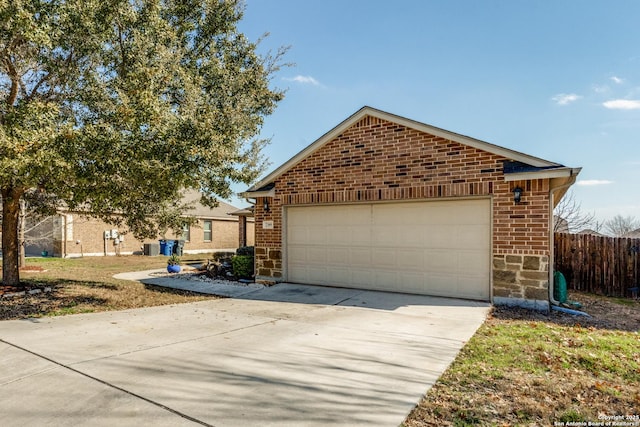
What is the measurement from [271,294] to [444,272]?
13.4ft

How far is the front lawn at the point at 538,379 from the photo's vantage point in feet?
10.2

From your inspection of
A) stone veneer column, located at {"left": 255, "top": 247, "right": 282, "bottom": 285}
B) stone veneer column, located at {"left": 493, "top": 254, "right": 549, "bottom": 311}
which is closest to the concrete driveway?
stone veneer column, located at {"left": 493, "top": 254, "right": 549, "bottom": 311}

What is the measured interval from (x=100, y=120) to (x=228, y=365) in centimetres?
556

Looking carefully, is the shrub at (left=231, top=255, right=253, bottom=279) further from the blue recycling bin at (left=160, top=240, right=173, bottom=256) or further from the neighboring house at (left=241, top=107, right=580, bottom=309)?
the blue recycling bin at (left=160, top=240, right=173, bottom=256)

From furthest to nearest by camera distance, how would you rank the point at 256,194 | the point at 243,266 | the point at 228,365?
the point at 243,266 < the point at 256,194 < the point at 228,365

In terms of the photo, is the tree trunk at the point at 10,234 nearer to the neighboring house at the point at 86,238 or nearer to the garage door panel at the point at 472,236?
the neighboring house at the point at 86,238

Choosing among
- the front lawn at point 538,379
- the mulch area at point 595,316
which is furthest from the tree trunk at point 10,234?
the mulch area at point 595,316

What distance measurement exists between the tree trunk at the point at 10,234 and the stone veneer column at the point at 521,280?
35.1ft

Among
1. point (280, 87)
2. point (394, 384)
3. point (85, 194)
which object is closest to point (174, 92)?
point (85, 194)

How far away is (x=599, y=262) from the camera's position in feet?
34.6

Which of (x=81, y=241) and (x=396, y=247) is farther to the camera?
(x=81, y=241)

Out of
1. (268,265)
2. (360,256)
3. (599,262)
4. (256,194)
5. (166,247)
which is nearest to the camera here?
(360,256)

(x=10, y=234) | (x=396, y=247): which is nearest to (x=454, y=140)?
(x=396, y=247)

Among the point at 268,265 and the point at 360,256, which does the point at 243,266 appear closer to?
the point at 268,265
